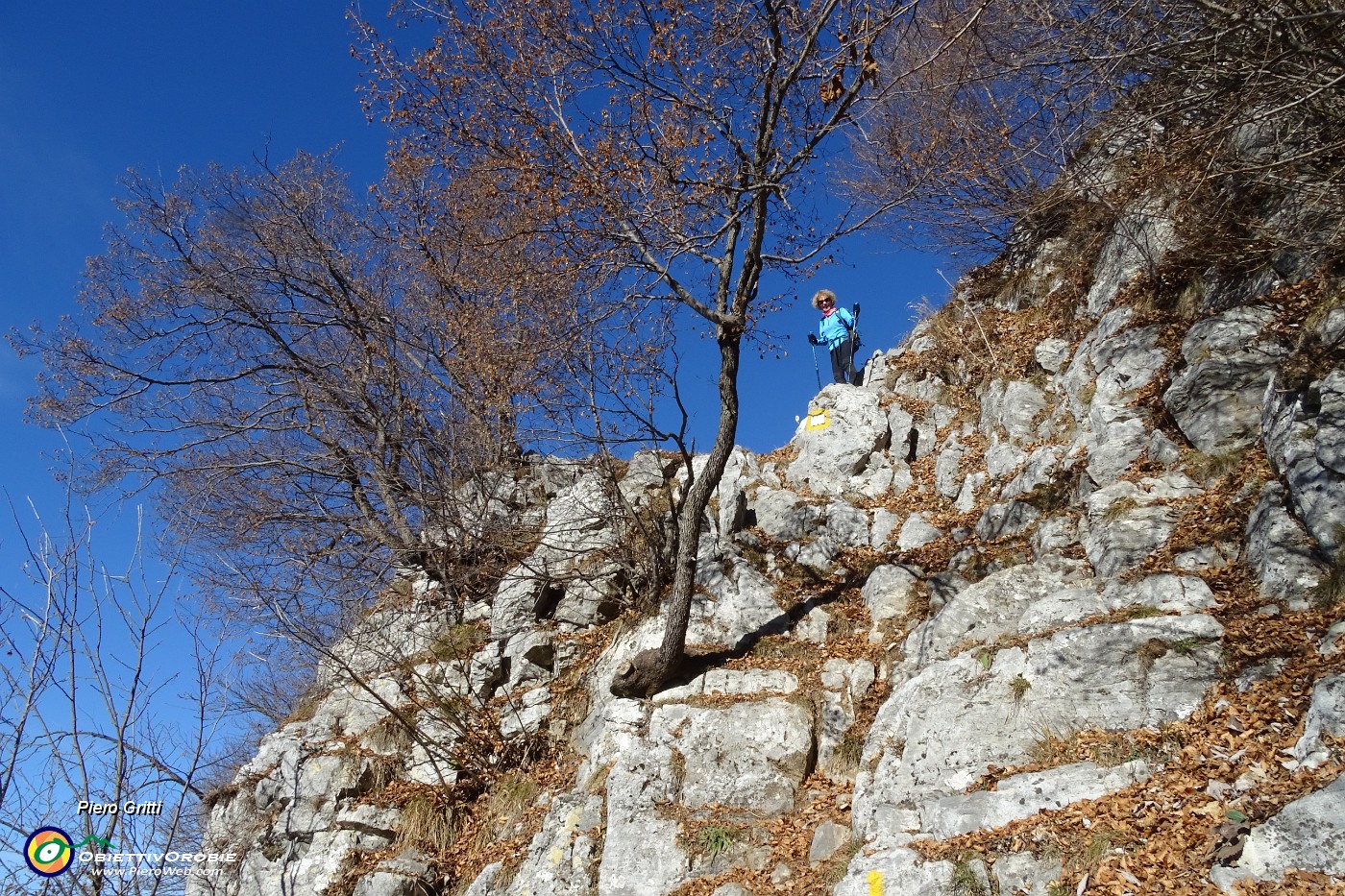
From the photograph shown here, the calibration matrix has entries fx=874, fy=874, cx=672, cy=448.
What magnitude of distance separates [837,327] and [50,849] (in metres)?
12.0

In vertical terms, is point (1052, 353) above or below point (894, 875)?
above

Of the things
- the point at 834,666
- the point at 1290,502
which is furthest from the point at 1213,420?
the point at 834,666

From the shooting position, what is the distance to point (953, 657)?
6.86 m

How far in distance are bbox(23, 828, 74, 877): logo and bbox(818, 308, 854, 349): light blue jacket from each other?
11.7 meters

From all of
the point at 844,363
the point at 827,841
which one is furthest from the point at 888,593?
the point at 844,363

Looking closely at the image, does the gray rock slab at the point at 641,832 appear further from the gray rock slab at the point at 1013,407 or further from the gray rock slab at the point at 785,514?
the gray rock slab at the point at 1013,407

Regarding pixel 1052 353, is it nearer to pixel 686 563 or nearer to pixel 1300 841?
pixel 686 563

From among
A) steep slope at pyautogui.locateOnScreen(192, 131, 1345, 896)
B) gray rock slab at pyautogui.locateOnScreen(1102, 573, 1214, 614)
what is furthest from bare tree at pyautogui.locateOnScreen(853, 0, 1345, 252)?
gray rock slab at pyautogui.locateOnScreen(1102, 573, 1214, 614)

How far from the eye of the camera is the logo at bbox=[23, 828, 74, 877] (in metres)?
4.54

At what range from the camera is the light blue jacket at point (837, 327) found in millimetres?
14070

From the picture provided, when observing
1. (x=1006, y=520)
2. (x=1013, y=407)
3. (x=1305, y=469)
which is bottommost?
(x=1305, y=469)

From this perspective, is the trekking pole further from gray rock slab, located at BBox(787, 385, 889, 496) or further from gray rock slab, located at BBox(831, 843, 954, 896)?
gray rock slab, located at BBox(831, 843, 954, 896)

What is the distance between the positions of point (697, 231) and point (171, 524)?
8.31 m

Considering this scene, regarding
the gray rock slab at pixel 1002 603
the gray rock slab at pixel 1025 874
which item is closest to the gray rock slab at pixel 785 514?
the gray rock slab at pixel 1002 603
